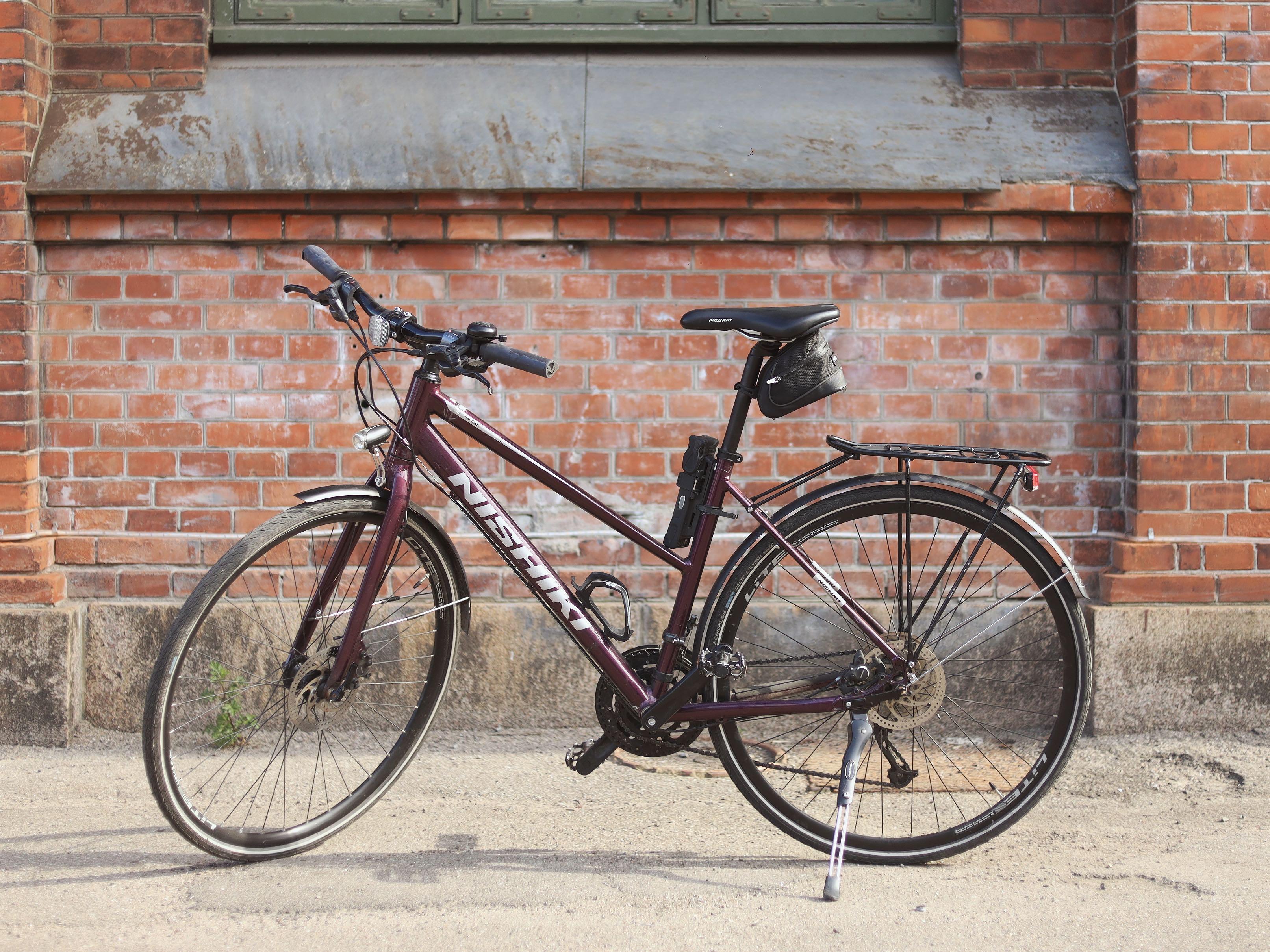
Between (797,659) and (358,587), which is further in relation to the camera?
(797,659)

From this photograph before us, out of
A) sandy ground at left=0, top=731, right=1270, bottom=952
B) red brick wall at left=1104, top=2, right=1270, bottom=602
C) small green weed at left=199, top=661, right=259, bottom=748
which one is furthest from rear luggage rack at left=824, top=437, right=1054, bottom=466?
small green weed at left=199, top=661, right=259, bottom=748

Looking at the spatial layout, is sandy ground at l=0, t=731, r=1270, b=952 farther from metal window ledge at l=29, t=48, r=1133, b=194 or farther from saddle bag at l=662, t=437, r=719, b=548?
metal window ledge at l=29, t=48, r=1133, b=194

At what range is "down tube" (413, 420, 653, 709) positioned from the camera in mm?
2836

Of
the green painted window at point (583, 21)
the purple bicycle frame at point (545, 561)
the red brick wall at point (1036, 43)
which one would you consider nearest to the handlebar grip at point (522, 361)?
the purple bicycle frame at point (545, 561)

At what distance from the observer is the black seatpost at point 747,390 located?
9.24ft

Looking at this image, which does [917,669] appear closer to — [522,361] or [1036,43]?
[522,361]

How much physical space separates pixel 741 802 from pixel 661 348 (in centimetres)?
147

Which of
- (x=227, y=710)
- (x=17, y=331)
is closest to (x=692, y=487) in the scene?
(x=227, y=710)

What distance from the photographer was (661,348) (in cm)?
385

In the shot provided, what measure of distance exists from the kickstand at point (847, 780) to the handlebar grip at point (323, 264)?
164cm

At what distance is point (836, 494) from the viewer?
2.86 meters

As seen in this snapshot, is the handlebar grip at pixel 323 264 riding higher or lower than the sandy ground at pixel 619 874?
higher

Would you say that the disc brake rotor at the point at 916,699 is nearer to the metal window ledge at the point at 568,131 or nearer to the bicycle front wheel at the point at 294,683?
the bicycle front wheel at the point at 294,683

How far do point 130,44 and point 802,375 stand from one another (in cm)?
265
